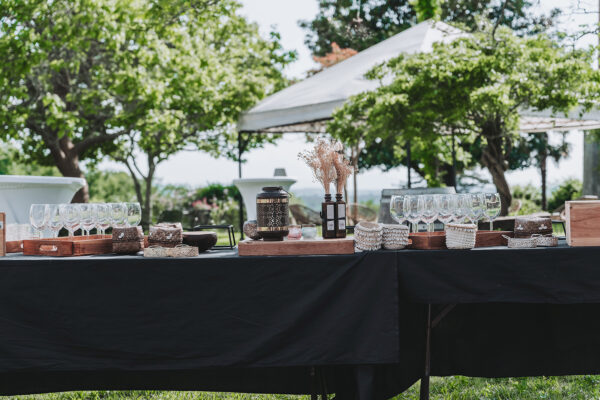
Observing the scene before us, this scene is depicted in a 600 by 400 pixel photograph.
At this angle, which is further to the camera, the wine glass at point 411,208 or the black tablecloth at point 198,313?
the wine glass at point 411,208

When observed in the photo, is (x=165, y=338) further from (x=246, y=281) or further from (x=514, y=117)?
(x=514, y=117)

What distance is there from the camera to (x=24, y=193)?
163 inches

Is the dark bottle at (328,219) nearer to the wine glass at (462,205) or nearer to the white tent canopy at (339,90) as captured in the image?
the wine glass at (462,205)

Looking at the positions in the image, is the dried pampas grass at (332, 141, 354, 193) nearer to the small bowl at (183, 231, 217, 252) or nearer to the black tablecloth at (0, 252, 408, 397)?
the black tablecloth at (0, 252, 408, 397)

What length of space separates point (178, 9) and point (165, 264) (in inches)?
322

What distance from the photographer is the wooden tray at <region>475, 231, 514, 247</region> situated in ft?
7.56

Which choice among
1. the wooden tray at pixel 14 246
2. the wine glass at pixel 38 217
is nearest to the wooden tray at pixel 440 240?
the wine glass at pixel 38 217

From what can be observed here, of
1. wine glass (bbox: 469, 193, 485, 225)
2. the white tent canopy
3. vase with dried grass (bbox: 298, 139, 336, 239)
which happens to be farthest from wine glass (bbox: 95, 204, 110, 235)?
the white tent canopy

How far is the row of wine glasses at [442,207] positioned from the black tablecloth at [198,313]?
1.00 ft

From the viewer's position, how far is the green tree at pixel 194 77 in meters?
9.46

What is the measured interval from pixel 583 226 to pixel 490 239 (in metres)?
0.35

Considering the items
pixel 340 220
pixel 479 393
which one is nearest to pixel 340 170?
pixel 340 220

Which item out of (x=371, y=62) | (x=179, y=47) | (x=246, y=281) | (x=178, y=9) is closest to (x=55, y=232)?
(x=246, y=281)

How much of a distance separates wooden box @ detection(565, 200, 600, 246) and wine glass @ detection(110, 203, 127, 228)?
6.12 ft
